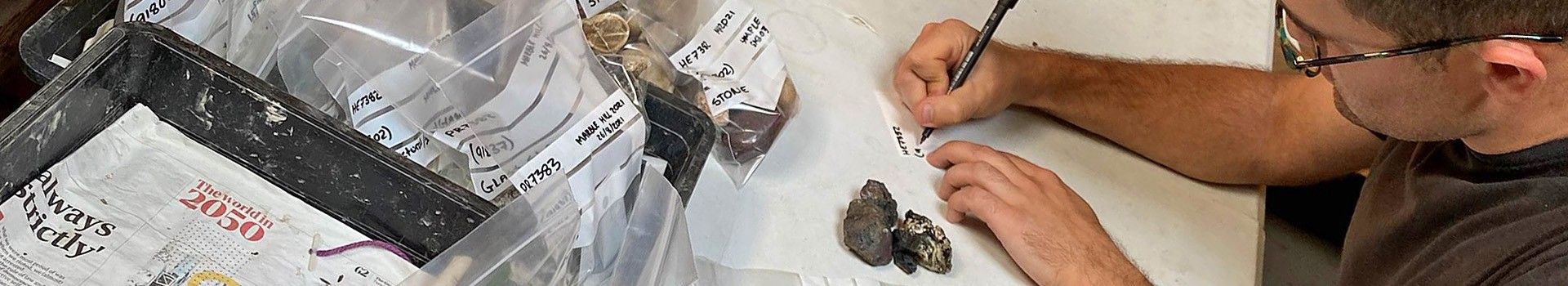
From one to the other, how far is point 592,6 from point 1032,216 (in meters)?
0.35

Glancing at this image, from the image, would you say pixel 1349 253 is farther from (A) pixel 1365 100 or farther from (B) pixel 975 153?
(B) pixel 975 153

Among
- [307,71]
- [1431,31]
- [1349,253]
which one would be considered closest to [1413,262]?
[1349,253]

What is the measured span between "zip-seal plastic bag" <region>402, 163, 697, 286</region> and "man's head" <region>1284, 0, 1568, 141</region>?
413mm

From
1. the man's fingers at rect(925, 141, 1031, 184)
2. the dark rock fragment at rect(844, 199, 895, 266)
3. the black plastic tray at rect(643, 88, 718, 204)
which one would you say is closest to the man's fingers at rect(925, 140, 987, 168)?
the man's fingers at rect(925, 141, 1031, 184)

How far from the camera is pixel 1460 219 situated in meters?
0.75

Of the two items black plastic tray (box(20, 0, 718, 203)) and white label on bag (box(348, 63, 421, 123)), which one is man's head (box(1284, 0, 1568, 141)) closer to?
black plastic tray (box(20, 0, 718, 203))

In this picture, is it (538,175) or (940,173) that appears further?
(940,173)

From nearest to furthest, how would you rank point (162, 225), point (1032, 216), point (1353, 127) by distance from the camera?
point (162, 225) < point (1032, 216) < point (1353, 127)

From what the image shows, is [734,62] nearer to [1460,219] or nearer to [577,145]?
[577,145]

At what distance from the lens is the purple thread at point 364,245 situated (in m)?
0.60

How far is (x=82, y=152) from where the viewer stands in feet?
1.94

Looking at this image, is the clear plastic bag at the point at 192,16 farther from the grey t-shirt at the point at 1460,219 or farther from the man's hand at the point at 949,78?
the grey t-shirt at the point at 1460,219

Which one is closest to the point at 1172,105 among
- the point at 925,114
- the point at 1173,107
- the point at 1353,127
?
the point at 1173,107

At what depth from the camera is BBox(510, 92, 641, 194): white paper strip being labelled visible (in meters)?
0.63
